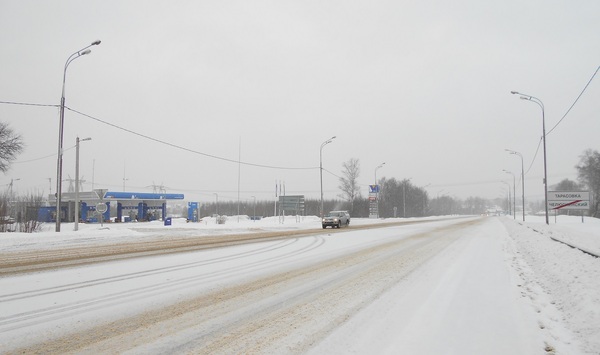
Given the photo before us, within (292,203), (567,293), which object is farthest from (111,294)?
(292,203)

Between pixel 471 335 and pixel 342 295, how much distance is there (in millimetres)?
2888

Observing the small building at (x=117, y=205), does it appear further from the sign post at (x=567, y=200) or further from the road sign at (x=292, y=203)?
the sign post at (x=567, y=200)

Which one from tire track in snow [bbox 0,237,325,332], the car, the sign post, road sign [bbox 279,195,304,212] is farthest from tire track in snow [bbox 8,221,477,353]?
road sign [bbox 279,195,304,212]

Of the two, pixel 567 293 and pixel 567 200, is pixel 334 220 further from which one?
pixel 567 293

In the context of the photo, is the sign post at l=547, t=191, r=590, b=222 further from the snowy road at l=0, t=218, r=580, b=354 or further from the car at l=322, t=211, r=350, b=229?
the snowy road at l=0, t=218, r=580, b=354

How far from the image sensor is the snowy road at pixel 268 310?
4.83m

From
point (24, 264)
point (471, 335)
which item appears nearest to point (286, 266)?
point (471, 335)

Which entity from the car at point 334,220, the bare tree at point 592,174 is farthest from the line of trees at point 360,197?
the car at point 334,220

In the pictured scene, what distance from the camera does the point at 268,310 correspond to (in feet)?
21.2

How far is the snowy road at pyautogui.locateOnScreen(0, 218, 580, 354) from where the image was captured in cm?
483

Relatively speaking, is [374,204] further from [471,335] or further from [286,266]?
[471,335]

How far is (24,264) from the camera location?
1190 cm

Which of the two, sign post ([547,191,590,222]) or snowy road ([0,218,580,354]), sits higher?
sign post ([547,191,590,222])

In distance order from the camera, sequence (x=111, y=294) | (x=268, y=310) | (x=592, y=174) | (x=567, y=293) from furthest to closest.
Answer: (x=592, y=174), (x=111, y=294), (x=567, y=293), (x=268, y=310)
